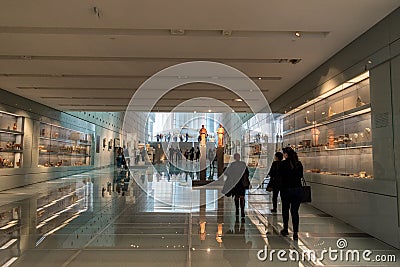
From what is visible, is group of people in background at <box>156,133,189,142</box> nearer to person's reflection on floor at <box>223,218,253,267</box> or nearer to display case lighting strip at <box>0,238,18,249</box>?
person's reflection on floor at <box>223,218,253,267</box>

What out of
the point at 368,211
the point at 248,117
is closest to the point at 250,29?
the point at 368,211

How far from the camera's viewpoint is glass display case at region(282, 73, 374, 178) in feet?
21.7

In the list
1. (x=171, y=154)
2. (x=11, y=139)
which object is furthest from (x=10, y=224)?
(x=171, y=154)

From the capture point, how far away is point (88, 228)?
241 inches

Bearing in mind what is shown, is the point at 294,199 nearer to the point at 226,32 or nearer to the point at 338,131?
the point at 338,131

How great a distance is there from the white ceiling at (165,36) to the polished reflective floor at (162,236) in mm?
3785

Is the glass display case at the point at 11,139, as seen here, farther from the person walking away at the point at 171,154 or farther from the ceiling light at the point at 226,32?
the person walking away at the point at 171,154

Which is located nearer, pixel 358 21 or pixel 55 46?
pixel 358 21

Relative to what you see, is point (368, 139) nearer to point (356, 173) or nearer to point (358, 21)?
point (356, 173)

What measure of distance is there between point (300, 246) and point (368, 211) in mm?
1954

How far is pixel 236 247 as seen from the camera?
502cm

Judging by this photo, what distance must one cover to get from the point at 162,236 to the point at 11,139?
11989mm

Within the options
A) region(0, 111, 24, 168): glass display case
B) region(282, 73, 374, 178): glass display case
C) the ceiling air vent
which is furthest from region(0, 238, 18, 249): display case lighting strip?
region(0, 111, 24, 168): glass display case

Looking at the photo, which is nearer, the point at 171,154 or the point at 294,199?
the point at 294,199
